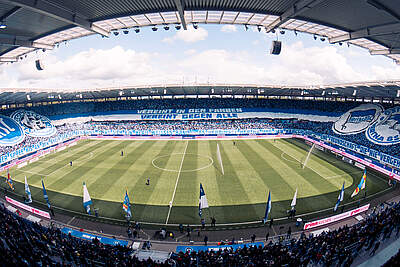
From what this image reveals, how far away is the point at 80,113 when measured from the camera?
56906mm

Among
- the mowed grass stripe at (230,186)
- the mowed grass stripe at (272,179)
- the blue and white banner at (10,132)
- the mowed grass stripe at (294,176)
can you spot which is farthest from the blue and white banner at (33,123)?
the mowed grass stripe at (294,176)

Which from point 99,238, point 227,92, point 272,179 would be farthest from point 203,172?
point 227,92

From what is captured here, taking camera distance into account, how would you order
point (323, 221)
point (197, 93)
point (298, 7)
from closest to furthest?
point (298, 7)
point (323, 221)
point (197, 93)

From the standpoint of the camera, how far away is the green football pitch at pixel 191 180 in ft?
61.0

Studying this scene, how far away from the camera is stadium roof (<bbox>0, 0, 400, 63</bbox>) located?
12.2 metres

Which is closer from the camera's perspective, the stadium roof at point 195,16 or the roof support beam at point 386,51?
the stadium roof at point 195,16

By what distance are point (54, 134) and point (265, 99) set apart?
52.2 m

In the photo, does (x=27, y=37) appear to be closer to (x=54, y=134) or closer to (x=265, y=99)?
(x=54, y=134)

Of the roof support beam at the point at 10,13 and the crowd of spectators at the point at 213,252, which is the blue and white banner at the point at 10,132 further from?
the crowd of spectators at the point at 213,252

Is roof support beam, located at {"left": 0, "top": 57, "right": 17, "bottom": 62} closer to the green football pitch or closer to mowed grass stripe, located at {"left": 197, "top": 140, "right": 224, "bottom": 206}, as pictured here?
the green football pitch

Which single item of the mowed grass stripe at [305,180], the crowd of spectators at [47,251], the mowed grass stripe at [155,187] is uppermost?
the crowd of spectators at [47,251]

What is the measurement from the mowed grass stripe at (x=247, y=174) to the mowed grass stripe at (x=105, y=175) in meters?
14.7

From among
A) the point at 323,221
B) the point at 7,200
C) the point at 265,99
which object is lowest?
the point at 7,200

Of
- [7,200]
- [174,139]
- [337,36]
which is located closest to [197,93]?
[174,139]
